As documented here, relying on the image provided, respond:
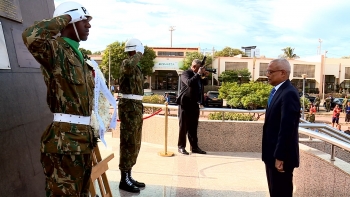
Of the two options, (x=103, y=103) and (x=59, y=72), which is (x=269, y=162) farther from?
(x=59, y=72)

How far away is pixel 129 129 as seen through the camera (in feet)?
11.9

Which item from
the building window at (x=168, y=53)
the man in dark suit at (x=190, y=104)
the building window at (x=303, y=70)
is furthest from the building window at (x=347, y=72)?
the man in dark suit at (x=190, y=104)

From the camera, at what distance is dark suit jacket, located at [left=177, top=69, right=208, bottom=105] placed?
5469mm

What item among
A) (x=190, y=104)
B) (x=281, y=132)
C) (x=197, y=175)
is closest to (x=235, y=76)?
(x=190, y=104)

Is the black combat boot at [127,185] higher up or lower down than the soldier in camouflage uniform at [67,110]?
lower down

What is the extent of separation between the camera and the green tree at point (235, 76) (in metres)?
42.4

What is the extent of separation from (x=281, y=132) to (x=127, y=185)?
210 cm

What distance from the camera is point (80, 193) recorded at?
2088 mm

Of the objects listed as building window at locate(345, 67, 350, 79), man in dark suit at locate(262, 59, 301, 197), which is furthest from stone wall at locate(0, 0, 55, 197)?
building window at locate(345, 67, 350, 79)

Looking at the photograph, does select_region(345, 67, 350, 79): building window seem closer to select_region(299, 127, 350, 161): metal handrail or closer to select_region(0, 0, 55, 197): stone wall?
select_region(299, 127, 350, 161): metal handrail

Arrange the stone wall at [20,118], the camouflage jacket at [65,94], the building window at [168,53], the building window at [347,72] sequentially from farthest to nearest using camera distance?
the building window at [168,53], the building window at [347,72], the stone wall at [20,118], the camouflage jacket at [65,94]

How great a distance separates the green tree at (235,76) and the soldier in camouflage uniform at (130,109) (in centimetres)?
3956

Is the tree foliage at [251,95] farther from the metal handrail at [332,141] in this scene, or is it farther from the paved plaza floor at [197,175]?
the metal handrail at [332,141]

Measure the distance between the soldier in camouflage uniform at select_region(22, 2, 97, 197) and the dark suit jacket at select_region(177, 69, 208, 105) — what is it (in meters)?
3.53
